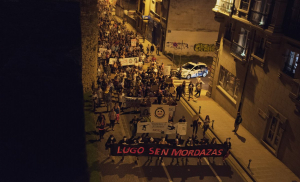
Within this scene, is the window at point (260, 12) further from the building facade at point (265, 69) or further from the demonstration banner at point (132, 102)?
the demonstration banner at point (132, 102)

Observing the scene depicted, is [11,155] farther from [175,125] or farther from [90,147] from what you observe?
[175,125]

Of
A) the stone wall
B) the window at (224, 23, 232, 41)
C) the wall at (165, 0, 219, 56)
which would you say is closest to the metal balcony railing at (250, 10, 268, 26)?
the window at (224, 23, 232, 41)

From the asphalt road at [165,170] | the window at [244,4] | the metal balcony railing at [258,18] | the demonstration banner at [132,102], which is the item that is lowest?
the asphalt road at [165,170]

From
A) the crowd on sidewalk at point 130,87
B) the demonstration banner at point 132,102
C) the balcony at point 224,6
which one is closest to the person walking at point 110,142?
the crowd on sidewalk at point 130,87

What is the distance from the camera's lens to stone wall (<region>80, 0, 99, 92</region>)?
30.8m

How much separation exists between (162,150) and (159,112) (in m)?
2.96

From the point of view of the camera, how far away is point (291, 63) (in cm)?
2169

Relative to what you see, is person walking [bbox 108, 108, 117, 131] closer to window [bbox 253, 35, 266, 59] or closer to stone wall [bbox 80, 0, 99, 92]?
stone wall [bbox 80, 0, 99, 92]

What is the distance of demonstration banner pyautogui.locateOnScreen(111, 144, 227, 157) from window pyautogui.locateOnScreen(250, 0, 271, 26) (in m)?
9.33

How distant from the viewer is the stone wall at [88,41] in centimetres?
3083

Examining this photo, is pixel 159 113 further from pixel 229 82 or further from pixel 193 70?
pixel 193 70

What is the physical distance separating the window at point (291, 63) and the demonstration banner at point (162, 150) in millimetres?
6499

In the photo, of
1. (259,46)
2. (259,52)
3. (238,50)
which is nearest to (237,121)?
(259,52)

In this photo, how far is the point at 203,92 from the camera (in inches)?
1359
